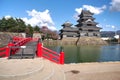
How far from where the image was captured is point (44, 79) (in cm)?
638

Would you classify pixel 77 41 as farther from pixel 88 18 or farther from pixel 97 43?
pixel 88 18

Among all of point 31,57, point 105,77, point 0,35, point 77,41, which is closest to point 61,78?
point 105,77

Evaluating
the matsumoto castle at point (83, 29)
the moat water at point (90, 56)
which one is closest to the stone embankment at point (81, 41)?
the matsumoto castle at point (83, 29)

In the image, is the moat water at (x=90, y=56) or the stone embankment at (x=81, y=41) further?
the stone embankment at (x=81, y=41)

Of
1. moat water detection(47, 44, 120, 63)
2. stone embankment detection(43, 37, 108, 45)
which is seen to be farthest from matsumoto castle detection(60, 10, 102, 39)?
moat water detection(47, 44, 120, 63)

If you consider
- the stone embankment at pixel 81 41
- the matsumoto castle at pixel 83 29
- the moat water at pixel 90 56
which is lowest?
the moat water at pixel 90 56

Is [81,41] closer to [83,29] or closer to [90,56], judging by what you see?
[83,29]

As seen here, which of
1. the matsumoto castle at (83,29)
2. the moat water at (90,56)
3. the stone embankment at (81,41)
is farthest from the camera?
the matsumoto castle at (83,29)

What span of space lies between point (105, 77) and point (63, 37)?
58215 mm

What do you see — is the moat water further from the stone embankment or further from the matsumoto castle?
the matsumoto castle

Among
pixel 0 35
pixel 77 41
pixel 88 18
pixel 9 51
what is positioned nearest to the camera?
pixel 9 51

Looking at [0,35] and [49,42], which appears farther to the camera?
[49,42]

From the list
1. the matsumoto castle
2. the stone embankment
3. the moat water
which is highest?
the matsumoto castle

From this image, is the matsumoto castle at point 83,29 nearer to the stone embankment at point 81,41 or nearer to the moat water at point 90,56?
the stone embankment at point 81,41
